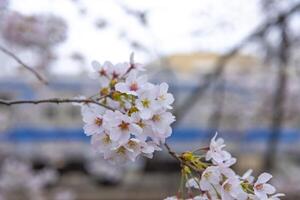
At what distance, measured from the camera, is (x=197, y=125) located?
12125 mm

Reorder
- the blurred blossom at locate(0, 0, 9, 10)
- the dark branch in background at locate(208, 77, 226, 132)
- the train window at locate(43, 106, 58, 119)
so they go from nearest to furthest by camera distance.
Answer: the blurred blossom at locate(0, 0, 9, 10) < the dark branch in background at locate(208, 77, 226, 132) < the train window at locate(43, 106, 58, 119)

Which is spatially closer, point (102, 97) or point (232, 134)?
point (102, 97)

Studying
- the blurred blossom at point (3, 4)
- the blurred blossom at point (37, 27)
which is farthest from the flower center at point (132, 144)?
the blurred blossom at point (37, 27)

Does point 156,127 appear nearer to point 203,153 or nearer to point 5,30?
point 203,153

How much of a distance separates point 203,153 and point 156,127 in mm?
132

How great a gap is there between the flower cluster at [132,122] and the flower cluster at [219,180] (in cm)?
8

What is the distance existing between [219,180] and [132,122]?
0.69ft

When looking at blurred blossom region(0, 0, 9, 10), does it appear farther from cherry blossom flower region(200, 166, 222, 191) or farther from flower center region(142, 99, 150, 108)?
cherry blossom flower region(200, 166, 222, 191)

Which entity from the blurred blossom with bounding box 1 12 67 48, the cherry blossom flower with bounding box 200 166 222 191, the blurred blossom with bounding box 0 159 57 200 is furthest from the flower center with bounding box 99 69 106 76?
the blurred blossom with bounding box 0 159 57 200

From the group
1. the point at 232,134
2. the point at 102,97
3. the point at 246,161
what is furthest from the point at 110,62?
the point at 246,161

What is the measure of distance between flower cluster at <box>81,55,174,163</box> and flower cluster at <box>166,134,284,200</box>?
0.27ft

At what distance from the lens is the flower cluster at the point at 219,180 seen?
1.12 metres

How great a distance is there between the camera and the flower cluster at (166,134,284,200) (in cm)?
112

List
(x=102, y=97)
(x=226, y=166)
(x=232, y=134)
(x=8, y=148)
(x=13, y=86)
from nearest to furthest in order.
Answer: (x=226, y=166)
(x=102, y=97)
(x=232, y=134)
(x=8, y=148)
(x=13, y=86)
